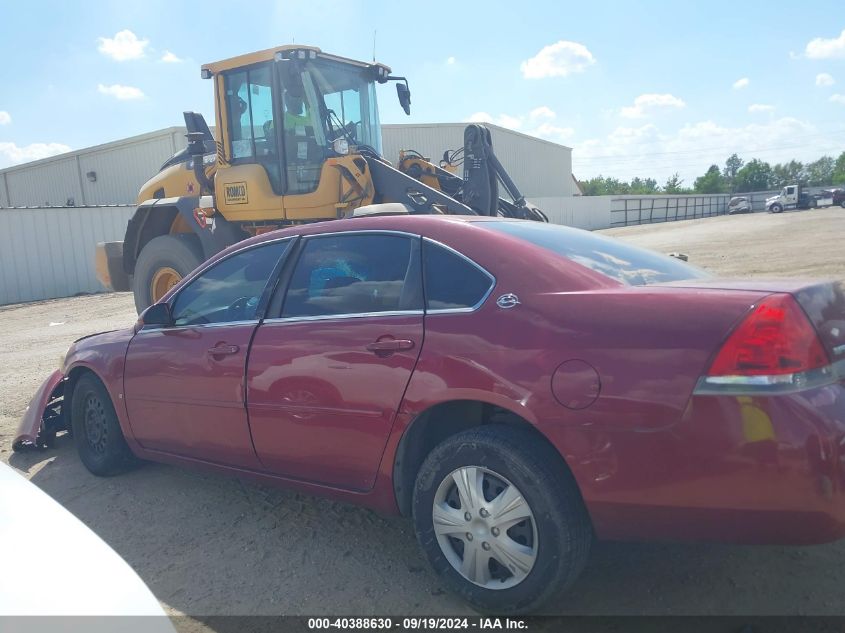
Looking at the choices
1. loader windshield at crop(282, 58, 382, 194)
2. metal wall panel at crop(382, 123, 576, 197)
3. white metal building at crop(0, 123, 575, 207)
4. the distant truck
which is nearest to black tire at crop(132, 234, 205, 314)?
loader windshield at crop(282, 58, 382, 194)

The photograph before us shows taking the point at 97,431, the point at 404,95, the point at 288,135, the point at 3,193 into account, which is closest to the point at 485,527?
the point at 97,431

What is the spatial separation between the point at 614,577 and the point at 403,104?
7769 millimetres

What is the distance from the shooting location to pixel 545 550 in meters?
2.59

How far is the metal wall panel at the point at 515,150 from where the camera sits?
3828 centimetres

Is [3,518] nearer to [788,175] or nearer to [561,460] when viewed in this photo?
[561,460]

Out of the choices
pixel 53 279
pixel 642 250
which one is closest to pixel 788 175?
pixel 53 279

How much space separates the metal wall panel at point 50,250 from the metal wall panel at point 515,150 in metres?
14.8

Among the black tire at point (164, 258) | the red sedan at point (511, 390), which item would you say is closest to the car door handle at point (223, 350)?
the red sedan at point (511, 390)

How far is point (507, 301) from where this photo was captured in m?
2.79

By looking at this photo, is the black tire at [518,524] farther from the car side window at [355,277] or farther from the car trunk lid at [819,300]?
the car trunk lid at [819,300]

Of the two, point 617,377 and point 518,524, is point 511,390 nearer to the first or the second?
point 617,377

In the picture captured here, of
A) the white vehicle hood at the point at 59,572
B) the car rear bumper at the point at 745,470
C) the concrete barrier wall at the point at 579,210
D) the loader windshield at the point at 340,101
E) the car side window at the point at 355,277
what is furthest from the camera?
the concrete barrier wall at the point at 579,210

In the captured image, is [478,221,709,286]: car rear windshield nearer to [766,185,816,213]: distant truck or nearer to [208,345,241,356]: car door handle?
[208,345,241,356]: car door handle

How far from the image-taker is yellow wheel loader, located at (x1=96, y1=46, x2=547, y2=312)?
8.13 m
